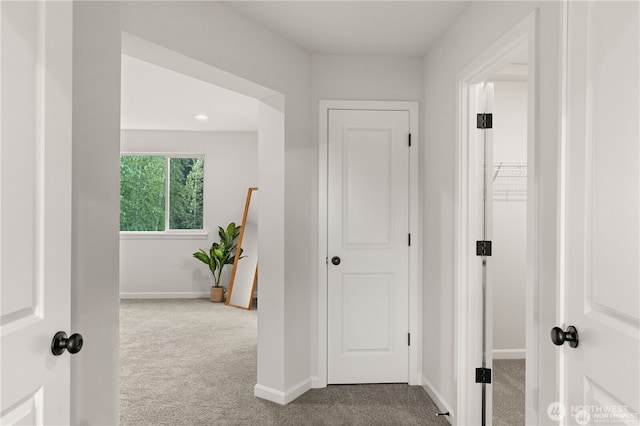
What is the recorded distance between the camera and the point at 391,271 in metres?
3.44

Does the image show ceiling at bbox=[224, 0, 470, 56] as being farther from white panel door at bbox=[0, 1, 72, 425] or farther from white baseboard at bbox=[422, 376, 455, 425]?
white baseboard at bbox=[422, 376, 455, 425]

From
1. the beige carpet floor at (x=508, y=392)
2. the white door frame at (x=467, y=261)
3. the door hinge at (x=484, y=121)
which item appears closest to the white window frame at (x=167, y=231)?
the beige carpet floor at (x=508, y=392)

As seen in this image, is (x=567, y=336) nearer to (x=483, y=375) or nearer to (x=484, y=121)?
(x=483, y=375)

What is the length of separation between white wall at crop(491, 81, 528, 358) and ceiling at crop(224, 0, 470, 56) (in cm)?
115

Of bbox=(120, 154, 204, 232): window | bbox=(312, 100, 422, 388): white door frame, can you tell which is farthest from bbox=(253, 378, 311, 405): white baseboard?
bbox=(120, 154, 204, 232): window

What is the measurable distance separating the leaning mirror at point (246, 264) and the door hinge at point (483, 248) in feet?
12.9

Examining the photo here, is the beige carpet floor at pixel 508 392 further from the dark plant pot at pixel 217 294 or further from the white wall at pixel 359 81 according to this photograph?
the dark plant pot at pixel 217 294

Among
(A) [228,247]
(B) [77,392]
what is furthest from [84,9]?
(A) [228,247]

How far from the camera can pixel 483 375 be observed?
2.65 m

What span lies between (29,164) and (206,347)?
3.51 meters

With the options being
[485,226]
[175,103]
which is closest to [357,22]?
[485,226]

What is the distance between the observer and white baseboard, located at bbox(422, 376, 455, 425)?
2778 mm

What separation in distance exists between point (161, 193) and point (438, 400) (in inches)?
208

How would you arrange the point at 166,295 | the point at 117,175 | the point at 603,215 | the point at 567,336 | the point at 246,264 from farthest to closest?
the point at 166,295 → the point at 246,264 → the point at 117,175 → the point at 567,336 → the point at 603,215
